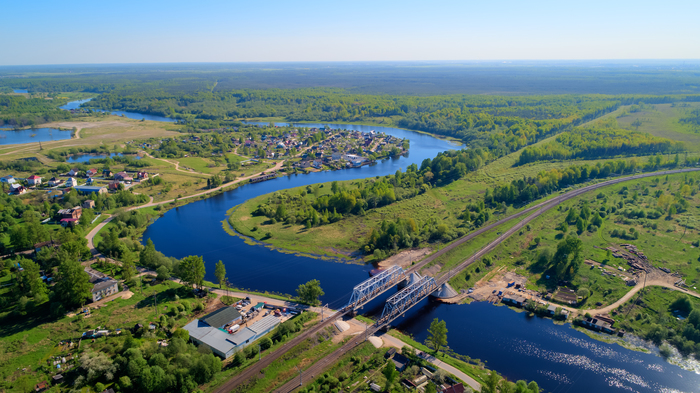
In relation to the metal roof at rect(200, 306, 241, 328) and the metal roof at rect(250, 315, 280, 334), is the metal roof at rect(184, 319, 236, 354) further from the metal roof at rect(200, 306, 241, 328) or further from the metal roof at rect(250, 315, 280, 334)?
the metal roof at rect(250, 315, 280, 334)

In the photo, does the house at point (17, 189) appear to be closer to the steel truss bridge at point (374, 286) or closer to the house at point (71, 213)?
the house at point (71, 213)

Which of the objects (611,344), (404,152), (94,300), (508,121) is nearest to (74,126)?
(404,152)

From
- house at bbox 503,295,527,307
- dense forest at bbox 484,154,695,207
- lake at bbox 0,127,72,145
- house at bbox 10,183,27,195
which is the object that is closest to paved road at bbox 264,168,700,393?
dense forest at bbox 484,154,695,207

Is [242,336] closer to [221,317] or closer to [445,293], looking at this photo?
[221,317]

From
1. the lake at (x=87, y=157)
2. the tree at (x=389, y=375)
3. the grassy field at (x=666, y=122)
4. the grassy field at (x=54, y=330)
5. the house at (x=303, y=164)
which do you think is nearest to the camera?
the tree at (x=389, y=375)

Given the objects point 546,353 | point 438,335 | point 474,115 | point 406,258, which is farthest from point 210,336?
point 474,115

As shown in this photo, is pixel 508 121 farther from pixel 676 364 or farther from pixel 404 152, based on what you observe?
pixel 676 364

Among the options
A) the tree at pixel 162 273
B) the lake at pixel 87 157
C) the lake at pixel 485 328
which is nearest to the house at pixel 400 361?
the lake at pixel 485 328
